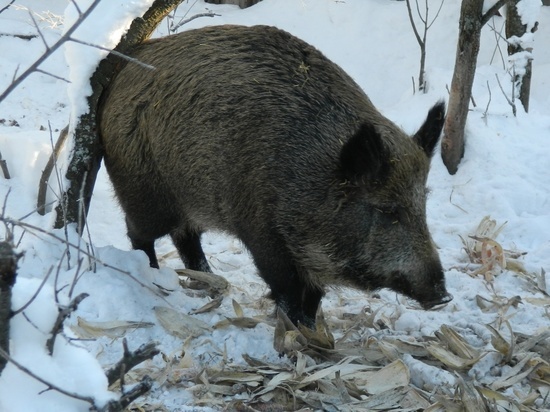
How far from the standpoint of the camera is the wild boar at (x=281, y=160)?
3.84m

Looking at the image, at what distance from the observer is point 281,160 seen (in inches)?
156

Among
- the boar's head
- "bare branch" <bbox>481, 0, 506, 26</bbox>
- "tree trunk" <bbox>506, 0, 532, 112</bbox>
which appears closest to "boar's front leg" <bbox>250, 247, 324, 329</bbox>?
the boar's head

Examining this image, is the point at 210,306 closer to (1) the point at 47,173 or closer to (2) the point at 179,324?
(2) the point at 179,324

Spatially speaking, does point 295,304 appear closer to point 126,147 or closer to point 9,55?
point 126,147

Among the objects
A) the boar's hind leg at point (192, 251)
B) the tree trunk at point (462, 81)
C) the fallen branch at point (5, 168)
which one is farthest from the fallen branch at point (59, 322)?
the tree trunk at point (462, 81)

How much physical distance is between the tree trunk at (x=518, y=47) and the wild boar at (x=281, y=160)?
359 centimetres

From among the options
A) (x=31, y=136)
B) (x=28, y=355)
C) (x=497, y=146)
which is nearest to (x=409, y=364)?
(x=28, y=355)

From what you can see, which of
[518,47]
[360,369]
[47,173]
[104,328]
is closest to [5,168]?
[47,173]

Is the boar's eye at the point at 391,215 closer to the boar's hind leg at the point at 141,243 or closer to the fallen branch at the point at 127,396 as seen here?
the boar's hind leg at the point at 141,243

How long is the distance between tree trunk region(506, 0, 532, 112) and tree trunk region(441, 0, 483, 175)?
110 centimetres

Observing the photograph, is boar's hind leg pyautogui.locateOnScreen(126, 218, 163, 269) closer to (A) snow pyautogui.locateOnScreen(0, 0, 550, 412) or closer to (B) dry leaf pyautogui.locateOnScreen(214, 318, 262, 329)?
(A) snow pyautogui.locateOnScreen(0, 0, 550, 412)

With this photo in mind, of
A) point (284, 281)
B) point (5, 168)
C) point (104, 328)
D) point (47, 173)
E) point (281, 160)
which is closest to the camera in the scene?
point (104, 328)

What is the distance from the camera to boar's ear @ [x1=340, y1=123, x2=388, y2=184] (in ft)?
11.9

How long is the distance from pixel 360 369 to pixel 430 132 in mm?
1253
